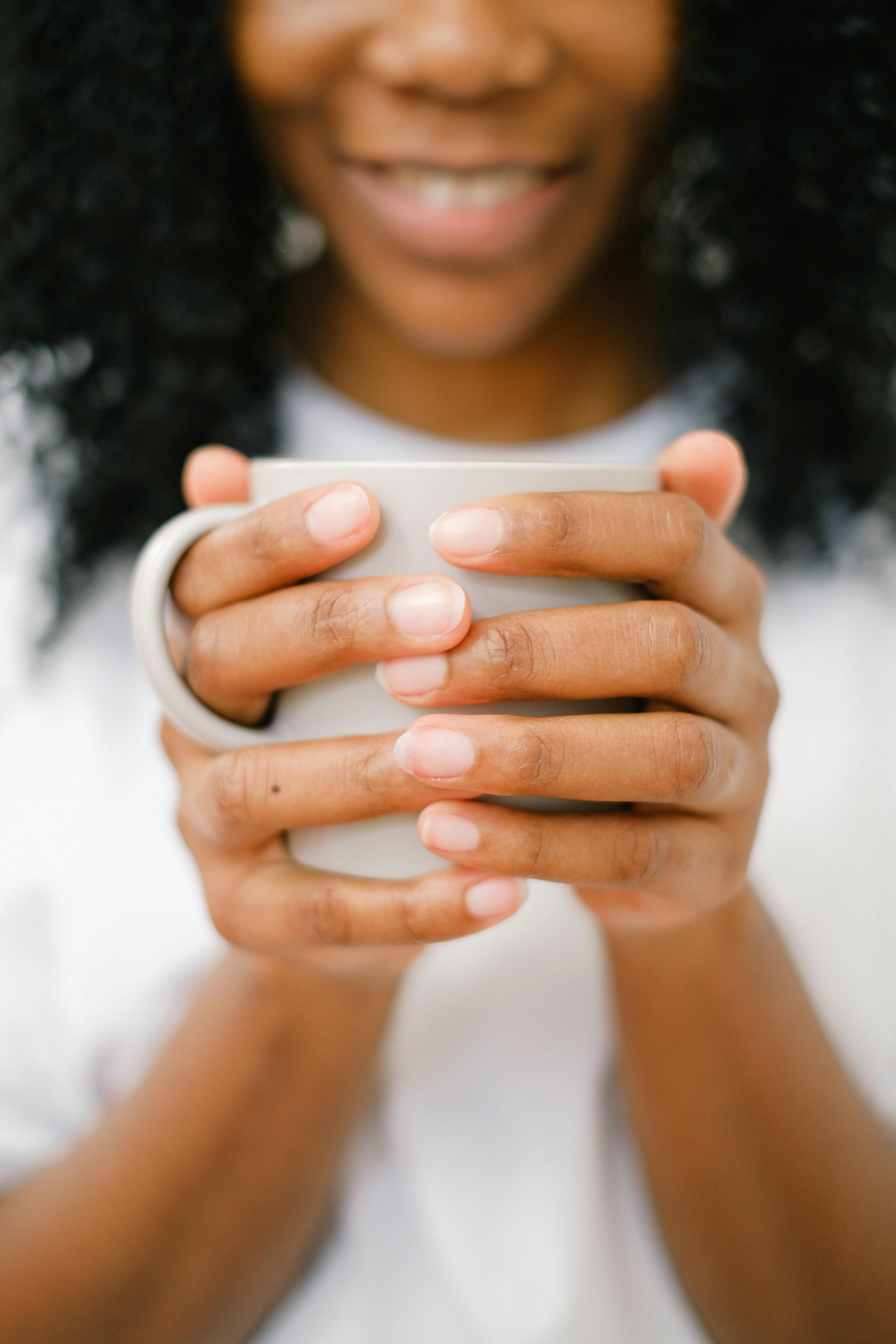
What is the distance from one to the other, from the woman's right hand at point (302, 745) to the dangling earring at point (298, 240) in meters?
0.81

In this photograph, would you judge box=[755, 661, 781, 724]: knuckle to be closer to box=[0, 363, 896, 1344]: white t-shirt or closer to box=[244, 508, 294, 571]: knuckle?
box=[244, 508, 294, 571]: knuckle

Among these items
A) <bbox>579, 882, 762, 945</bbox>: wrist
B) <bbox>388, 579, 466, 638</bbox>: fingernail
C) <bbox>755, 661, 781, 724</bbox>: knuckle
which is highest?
<bbox>388, 579, 466, 638</bbox>: fingernail

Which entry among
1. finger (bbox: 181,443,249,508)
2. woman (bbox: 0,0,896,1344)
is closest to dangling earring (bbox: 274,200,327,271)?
woman (bbox: 0,0,896,1344)

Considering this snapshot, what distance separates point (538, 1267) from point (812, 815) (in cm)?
47

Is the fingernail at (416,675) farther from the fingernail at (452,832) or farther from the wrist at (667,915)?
the wrist at (667,915)

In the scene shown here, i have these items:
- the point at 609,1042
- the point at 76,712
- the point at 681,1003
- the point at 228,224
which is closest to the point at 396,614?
the point at 681,1003

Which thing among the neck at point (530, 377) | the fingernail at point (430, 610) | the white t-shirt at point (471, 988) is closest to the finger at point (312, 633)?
the fingernail at point (430, 610)

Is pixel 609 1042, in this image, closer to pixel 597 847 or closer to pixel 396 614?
pixel 597 847

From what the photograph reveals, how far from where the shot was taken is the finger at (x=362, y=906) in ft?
1.83

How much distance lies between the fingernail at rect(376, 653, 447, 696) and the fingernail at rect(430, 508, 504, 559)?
53mm

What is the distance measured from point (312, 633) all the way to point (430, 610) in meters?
0.07

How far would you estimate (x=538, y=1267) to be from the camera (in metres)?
0.85

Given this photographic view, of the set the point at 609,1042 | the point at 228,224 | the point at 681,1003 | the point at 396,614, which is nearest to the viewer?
the point at 396,614

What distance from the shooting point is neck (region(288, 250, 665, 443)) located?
1219 millimetres
